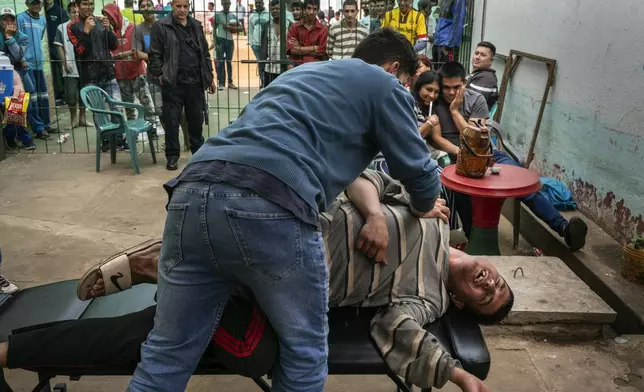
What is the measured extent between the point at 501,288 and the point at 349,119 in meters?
1.02

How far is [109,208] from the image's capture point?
17.4 feet

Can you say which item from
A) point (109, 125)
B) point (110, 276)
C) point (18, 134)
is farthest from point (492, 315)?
point (18, 134)

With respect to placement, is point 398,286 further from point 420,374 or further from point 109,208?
point 109,208

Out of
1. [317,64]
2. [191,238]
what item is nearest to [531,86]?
[317,64]

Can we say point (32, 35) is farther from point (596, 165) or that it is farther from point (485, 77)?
point (596, 165)

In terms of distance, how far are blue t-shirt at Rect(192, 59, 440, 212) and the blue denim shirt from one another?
16mm

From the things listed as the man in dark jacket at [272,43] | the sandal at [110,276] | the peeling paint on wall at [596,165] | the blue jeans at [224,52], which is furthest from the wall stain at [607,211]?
the blue jeans at [224,52]

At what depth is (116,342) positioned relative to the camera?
1952 mm

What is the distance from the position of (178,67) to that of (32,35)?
279 cm

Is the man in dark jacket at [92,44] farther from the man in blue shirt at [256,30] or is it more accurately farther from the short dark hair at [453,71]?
the short dark hair at [453,71]

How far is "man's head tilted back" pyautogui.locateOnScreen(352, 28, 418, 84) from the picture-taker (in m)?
2.08

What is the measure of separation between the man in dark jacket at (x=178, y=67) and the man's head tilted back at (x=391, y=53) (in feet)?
14.4

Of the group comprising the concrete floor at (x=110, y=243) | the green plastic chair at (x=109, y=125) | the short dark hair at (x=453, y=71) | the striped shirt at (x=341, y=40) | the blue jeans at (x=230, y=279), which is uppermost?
the striped shirt at (x=341, y=40)

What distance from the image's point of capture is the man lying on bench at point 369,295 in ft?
6.26
